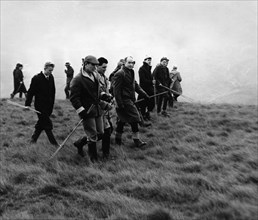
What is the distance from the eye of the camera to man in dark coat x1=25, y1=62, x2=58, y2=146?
326 inches

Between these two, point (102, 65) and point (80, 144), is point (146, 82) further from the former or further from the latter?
point (80, 144)

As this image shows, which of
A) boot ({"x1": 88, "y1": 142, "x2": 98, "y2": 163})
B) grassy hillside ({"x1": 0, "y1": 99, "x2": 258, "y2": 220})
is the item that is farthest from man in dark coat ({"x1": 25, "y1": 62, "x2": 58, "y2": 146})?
boot ({"x1": 88, "y1": 142, "x2": 98, "y2": 163})

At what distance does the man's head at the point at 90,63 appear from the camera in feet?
21.8

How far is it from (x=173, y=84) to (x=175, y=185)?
10.8 meters

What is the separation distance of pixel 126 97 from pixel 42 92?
7.76ft

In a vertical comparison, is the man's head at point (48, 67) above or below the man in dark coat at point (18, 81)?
above

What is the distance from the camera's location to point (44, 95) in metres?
8.47

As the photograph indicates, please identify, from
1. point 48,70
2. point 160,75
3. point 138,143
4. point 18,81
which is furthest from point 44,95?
point 18,81

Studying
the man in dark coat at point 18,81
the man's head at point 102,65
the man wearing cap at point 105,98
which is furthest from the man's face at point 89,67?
the man in dark coat at point 18,81

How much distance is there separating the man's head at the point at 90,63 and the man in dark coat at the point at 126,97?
4.13ft

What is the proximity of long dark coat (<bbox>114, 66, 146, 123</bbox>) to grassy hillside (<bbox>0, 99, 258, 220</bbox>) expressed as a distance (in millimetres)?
827

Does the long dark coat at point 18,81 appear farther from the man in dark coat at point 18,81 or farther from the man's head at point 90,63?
the man's head at point 90,63

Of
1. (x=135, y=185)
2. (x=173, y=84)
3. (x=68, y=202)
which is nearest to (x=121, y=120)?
(x=135, y=185)

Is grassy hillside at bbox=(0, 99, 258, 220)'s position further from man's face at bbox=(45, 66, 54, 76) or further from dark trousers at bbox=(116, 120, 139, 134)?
man's face at bbox=(45, 66, 54, 76)
